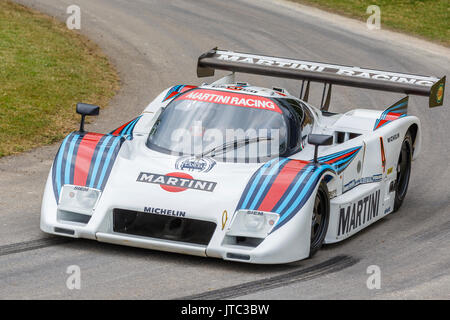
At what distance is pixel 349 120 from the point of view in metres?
11.1

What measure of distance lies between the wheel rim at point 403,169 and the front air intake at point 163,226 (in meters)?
3.55

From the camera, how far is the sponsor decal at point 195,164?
8.89 m

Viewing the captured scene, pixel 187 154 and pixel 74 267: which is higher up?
pixel 187 154

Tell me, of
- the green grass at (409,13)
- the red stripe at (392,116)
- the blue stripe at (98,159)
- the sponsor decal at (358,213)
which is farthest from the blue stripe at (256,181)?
the green grass at (409,13)

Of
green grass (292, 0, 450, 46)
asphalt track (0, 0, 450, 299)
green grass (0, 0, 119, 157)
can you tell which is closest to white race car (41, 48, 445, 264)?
asphalt track (0, 0, 450, 299)

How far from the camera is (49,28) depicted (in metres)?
20.1

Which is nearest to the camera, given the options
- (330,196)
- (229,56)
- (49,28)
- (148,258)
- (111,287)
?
(111,287)

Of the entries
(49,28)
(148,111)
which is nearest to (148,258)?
(148,111)

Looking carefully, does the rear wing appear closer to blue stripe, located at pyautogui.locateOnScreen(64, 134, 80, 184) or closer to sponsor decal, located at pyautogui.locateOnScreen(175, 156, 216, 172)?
sponsor decal, located at pyautogui.locateOnScreen(175, 156, 216, 172)

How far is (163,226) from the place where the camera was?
858cm

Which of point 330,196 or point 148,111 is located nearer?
point 330,196
